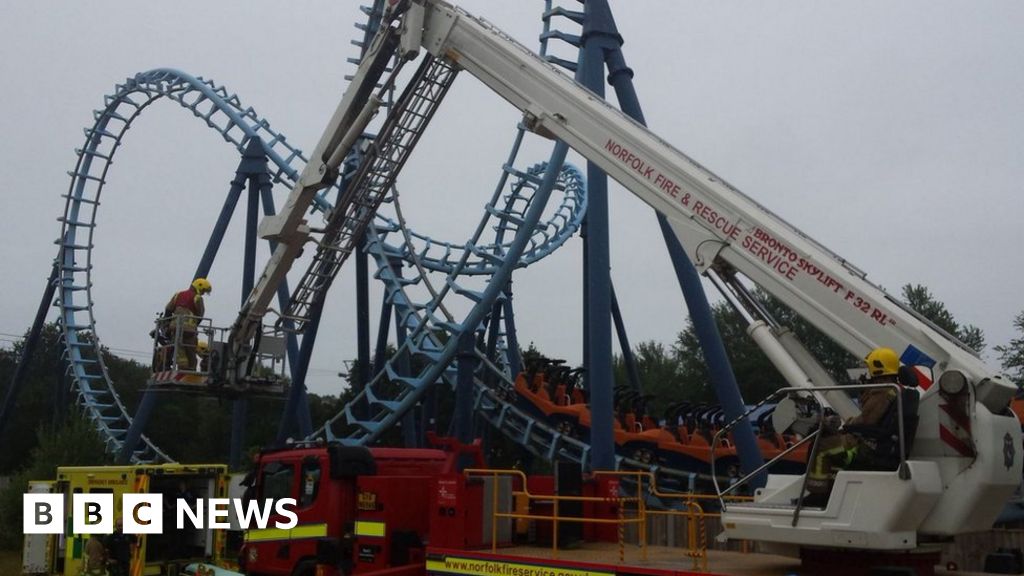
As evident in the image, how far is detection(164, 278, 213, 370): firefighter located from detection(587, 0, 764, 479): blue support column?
730 cm

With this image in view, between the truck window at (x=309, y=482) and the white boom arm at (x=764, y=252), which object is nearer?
the white boom arm at (x=764, y=252)

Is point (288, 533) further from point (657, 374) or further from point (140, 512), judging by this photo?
point (657, 374)

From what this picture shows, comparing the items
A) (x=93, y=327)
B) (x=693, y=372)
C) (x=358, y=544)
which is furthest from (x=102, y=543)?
(x=693, y=372)

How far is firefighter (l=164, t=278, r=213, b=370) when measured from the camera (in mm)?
14953

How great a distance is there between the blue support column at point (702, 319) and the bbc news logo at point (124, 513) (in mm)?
6481

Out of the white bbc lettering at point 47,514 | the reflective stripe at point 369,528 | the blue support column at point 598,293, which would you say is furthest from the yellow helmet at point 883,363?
the white bbc lettering at point 47,514

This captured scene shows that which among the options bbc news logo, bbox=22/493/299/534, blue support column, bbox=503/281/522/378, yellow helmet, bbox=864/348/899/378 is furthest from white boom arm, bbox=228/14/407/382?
blue support column, bbox=503/281/522/378

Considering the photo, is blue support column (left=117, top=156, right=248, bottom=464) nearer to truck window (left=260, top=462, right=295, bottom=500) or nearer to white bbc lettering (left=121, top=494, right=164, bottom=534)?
white bbc lettering (left=121, top=494, right=164, bottom=534)

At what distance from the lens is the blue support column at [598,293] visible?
13906mm

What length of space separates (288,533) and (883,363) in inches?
225

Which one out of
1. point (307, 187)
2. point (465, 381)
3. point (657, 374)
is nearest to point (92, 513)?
point (307, 187)

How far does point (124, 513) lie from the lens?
38.5ft

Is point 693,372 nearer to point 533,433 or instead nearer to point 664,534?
point 533,433

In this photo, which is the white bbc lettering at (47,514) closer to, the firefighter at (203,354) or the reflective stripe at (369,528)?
the firefighter at (203,354)
